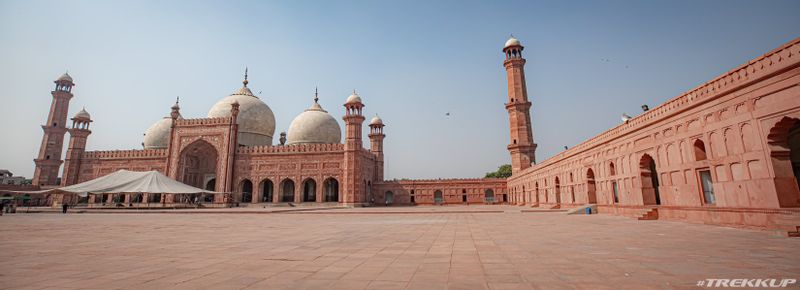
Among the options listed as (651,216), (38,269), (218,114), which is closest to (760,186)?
(651,216)

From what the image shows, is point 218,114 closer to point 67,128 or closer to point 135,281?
point 67,128

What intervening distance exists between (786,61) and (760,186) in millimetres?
2685

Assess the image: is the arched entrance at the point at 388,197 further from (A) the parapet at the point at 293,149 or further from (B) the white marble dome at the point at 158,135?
(B) the white marble dome at the point at 158,135

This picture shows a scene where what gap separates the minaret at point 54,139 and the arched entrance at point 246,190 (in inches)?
786

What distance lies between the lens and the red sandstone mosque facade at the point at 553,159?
7.63 m

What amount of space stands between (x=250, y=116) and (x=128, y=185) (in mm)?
14586

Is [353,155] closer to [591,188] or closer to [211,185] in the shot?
[211,185]

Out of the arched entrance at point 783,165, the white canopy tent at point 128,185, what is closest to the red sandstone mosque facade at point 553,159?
the arched entrance at point 783,165

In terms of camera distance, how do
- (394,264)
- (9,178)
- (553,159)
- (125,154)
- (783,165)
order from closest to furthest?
(394,264) → (783,165) → (553,159) → (125,154) → (9,178)

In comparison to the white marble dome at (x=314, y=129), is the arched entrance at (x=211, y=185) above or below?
below

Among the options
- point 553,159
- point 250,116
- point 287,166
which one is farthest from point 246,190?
point 553,159

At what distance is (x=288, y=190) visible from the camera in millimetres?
33406

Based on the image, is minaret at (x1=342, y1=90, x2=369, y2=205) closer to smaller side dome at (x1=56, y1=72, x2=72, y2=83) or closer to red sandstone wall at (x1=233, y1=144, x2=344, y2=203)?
red sandstone wall at (x1=233, y1=144, x2=344, y2=203)

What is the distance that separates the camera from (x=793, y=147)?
32.8 feet
